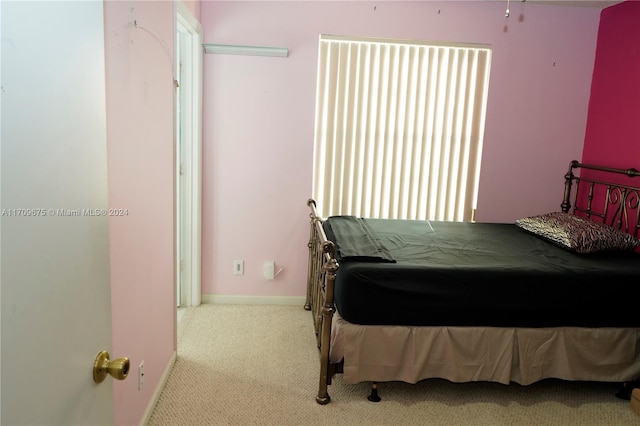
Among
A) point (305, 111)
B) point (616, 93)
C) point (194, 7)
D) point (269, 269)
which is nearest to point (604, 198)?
point (616, 93)

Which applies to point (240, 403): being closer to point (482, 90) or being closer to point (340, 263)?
point (340, 263)

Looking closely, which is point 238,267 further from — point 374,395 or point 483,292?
point 483,292

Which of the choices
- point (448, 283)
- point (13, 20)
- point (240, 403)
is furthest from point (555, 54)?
point (13, 20)

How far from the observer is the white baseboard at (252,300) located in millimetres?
3934

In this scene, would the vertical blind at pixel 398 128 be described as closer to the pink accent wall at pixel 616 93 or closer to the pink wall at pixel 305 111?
the pink wall at pixel 305 111

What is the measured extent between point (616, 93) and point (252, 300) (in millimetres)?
3215

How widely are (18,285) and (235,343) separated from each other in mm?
2690

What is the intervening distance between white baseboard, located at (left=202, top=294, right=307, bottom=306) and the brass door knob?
3.06 meters

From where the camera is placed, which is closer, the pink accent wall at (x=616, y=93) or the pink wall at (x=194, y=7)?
the pink wall at (x=194, y=7)

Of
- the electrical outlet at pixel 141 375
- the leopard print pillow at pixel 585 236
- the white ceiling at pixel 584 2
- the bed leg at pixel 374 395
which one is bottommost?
the bed leg at pixel 374 395

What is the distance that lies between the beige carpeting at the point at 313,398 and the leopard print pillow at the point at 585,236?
2.68 feet

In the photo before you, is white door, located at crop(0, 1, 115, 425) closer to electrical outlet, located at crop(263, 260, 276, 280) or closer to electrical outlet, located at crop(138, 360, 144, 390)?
electrical outlet, located at crop(138, 360, 144, 390)

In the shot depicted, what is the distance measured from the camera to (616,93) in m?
3.59

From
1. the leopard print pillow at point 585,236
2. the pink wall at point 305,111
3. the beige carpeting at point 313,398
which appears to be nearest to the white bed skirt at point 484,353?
the beige carpeting at point 313,398
